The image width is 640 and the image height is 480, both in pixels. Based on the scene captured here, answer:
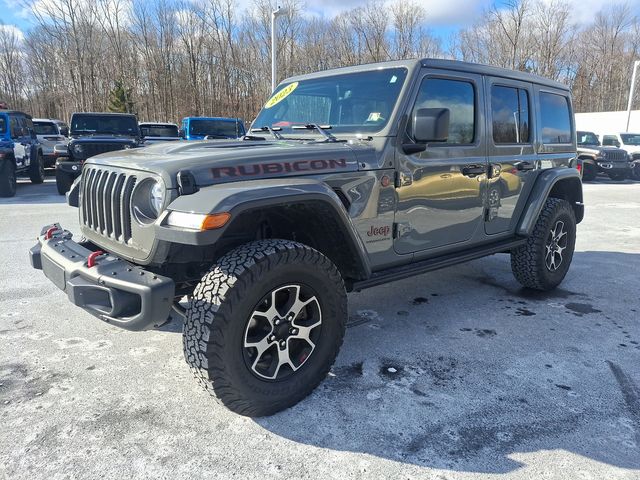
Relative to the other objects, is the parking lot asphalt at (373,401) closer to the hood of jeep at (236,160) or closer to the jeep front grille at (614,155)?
the hood of jeep at (236,160)

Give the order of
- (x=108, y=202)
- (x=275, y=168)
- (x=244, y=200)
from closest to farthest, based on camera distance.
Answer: (x=244, y=200), (x=275, y=168), (x=108, y=202)

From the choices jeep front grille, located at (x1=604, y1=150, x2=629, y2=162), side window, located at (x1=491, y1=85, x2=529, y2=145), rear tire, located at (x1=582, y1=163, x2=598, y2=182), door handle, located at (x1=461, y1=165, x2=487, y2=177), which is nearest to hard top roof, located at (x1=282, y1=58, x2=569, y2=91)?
side window, located at (x1=491, y1=85, x2=529, y2=145)

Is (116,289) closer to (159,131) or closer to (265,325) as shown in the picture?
(265,325)

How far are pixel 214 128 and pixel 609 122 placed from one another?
24.2 m

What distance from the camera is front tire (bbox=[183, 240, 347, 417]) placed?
2.38 m

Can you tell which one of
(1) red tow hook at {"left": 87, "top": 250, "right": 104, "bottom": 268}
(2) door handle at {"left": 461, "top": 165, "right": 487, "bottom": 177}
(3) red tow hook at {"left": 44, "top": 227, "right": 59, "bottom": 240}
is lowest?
(1) red tow hook at {"left": 87, "top": 250, "right": 104, "bottom": 268}

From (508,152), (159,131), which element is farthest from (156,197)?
(159,131)

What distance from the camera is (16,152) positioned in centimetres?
1152

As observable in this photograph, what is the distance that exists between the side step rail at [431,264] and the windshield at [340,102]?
971 millimetres

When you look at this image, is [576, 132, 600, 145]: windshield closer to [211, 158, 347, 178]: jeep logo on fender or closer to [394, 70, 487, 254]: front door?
[394, 70, 487, 254]: front door

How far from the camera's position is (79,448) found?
2324 millimetres

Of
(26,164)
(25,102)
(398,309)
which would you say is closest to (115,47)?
(25,102)

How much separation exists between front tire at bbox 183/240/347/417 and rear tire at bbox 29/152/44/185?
12.9m

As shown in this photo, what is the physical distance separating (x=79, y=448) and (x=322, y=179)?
1.84 meters
